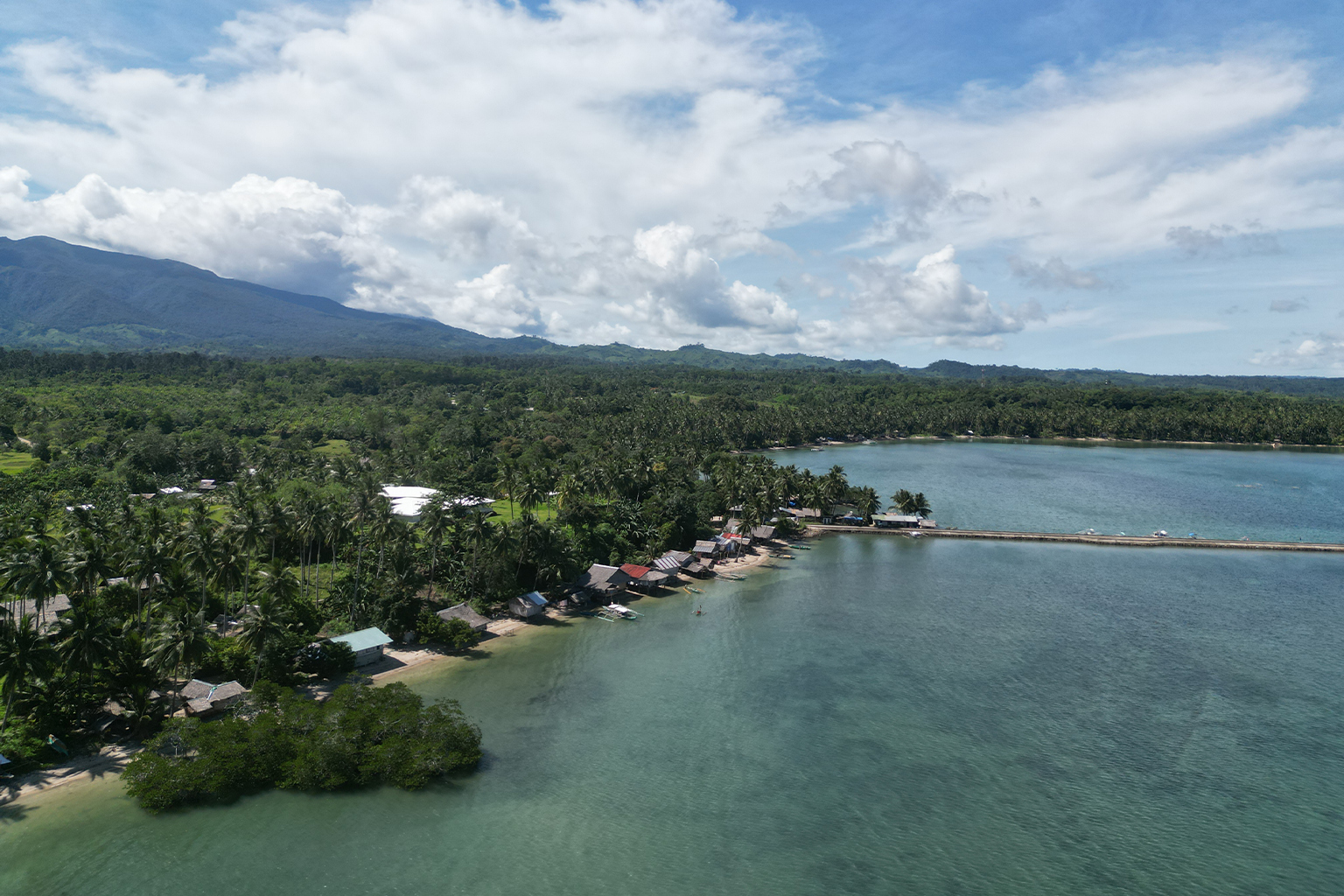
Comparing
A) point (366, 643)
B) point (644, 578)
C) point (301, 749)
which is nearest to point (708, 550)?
point (644, 578)

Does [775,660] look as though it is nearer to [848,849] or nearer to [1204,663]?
[848,849]

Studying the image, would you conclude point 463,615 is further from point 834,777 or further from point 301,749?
point 834,777

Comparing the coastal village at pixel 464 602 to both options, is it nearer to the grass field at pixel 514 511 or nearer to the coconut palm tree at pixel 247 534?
the grass field at pixel 514 511

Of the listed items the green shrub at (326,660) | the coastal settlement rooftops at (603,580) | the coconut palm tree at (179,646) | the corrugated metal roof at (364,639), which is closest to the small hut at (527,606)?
the coastal settlement rooftops at (603,580)

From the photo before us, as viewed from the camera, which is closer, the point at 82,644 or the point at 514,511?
the point at 82,644

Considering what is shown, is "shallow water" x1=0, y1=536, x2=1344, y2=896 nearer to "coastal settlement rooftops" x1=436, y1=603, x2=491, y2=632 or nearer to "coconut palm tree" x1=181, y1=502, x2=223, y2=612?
"coastal settlement rooftops" x1=436, y1=603, x2=491, y2=632
